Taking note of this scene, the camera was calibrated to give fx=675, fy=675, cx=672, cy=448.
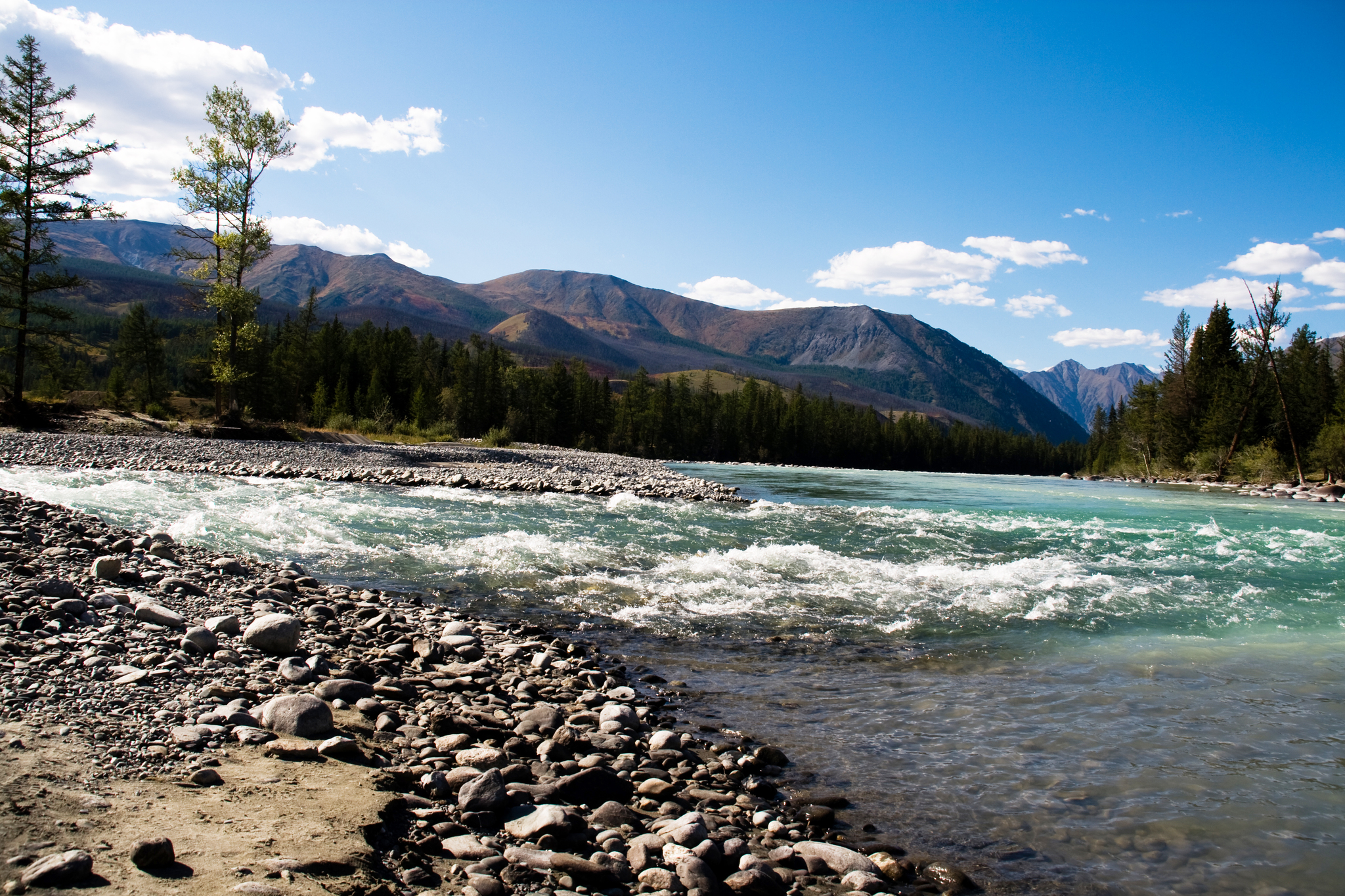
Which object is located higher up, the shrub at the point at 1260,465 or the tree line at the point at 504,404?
the tree line at the point at 504,404

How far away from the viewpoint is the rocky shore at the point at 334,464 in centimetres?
1998

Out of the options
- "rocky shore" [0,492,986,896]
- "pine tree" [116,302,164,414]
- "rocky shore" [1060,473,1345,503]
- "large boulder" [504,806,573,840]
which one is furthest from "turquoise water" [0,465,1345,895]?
"pine tree" [116,302,164,414]

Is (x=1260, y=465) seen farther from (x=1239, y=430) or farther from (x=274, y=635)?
(x=274, y=635)

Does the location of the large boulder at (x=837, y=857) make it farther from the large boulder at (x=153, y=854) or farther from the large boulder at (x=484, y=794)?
the large boulder at (x=153, y=854)

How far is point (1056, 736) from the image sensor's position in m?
5.28

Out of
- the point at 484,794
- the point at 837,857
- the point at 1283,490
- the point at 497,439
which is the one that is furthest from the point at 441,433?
the point at 1283,490

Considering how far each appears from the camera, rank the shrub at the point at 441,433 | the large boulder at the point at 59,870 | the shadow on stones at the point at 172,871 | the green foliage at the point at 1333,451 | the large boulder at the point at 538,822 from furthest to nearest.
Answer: the shrub at the point at 441,433 < the green foliage at the point at 1333,451 < the large boulder at the point at 538,822 < the shadow on stones at the point at 172,871 < the large boulder at the point at 59,870

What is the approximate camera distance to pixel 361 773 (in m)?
3.68

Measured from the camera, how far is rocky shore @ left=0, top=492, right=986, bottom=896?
269cm

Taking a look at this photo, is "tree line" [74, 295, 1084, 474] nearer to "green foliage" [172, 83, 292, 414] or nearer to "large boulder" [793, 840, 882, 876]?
"green foliage" [172, 83, 292, 414]

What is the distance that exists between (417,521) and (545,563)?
495 centimetres

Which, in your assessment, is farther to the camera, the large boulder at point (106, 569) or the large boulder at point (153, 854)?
the large boulder at point (106, 569)

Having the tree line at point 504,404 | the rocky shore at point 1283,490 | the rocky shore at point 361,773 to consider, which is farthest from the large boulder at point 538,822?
the rocky shore at point 1283,490

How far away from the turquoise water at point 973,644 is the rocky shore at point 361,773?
766mm
